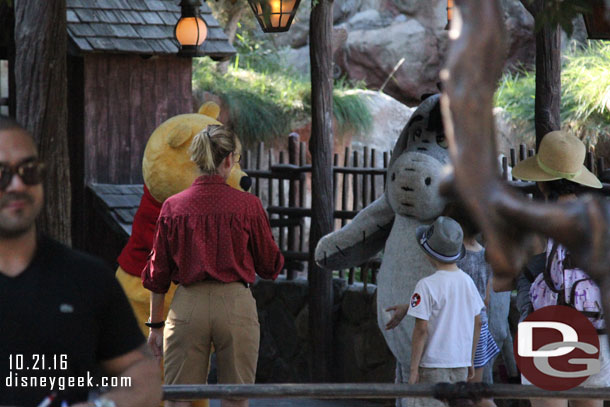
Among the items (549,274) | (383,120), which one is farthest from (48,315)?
(383,120)

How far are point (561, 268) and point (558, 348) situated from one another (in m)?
0.38

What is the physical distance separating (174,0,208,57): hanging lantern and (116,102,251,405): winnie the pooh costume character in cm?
229

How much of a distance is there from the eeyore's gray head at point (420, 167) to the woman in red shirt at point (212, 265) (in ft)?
3.30

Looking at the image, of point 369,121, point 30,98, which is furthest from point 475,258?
point 369,121

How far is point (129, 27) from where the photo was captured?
8.84m

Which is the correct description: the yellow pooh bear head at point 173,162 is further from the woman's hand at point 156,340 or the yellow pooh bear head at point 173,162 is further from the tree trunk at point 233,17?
the tree trunk at point 233,17

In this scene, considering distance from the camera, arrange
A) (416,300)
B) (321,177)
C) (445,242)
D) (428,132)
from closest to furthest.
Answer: (416,300), (445,242), (428,132), (321,177)

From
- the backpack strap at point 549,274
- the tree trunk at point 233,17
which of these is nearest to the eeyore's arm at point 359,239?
the backpack strap at point 549,274

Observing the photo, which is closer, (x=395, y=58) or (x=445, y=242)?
(x=445, y=242)

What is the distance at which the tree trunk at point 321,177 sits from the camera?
7.64 meters

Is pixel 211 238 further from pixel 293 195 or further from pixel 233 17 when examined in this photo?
pixel 233 17

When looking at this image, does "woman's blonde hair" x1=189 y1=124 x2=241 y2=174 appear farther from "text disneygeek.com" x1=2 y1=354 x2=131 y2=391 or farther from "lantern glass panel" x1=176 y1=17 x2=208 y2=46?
"lantern glass panel" x1=176 y1=17 x2=208 y2=46

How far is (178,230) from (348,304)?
3386 mm

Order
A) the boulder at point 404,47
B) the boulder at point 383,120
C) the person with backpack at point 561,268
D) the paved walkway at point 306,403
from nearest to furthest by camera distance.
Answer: the person with backpack at point 561,268
the paved walkway at point 306,403
the boulder at point 383,120
the boulder at point 404,47
